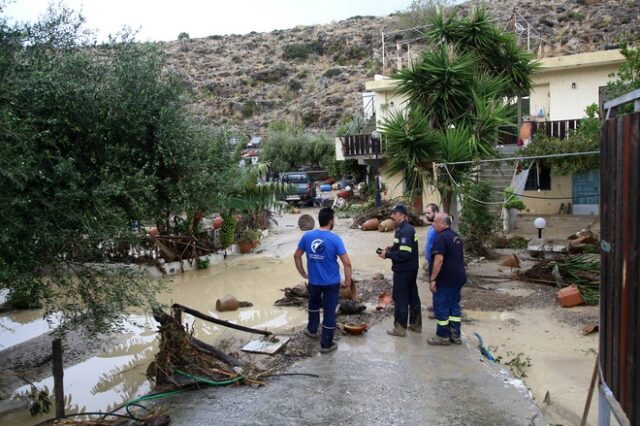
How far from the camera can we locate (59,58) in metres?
6.28

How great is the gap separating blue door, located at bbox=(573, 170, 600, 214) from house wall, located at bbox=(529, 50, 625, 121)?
266 cm

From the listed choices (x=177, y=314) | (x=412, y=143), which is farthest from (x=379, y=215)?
(x=177, y=314)

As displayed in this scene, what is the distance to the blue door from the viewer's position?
777 inches

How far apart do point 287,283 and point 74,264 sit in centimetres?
715

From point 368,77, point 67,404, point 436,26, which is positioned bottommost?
point 67,404

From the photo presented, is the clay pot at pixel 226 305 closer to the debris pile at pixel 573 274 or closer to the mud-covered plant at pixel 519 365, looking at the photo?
the mud-covered plant at pixel 519 365

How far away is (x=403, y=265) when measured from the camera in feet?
23.6

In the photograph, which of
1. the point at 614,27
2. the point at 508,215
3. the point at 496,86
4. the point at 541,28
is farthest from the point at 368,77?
the point at 496,86

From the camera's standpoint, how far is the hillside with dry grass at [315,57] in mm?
47562

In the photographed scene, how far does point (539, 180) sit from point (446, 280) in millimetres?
15467

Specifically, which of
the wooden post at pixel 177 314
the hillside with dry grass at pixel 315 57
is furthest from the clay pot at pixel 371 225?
the hillside with dry grass at pixel 315 57

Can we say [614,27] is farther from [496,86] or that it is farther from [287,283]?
[287,283]

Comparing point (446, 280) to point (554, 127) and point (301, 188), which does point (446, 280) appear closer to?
point (554, 127)

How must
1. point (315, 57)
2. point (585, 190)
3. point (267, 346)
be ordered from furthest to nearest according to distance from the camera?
1. point (315, 57)
2. point (585, 190)
3. point (267, 346)
